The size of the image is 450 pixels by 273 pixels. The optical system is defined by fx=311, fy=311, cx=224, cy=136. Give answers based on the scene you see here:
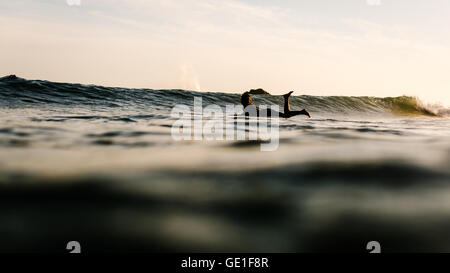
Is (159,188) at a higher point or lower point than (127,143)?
lower

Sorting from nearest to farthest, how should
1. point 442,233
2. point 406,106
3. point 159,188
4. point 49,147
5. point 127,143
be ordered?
point 442,233
point 159,188
point 49,147
point 127,143
point 406,106

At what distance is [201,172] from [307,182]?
0.74m

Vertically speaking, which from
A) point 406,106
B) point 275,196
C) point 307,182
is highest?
point 406,106

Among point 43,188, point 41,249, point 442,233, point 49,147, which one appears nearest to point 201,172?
point 43,188

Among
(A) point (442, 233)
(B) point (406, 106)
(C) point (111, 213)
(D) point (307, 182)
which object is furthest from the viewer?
(B) point (406, 106)

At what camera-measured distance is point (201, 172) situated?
2.26 meters

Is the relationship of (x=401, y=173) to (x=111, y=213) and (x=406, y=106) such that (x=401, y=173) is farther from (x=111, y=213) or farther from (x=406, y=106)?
(x=406, y=106)

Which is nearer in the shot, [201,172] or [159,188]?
[159,188]

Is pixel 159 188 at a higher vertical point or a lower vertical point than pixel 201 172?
lower

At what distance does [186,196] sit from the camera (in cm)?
176

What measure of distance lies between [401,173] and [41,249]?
2288 millimetres
